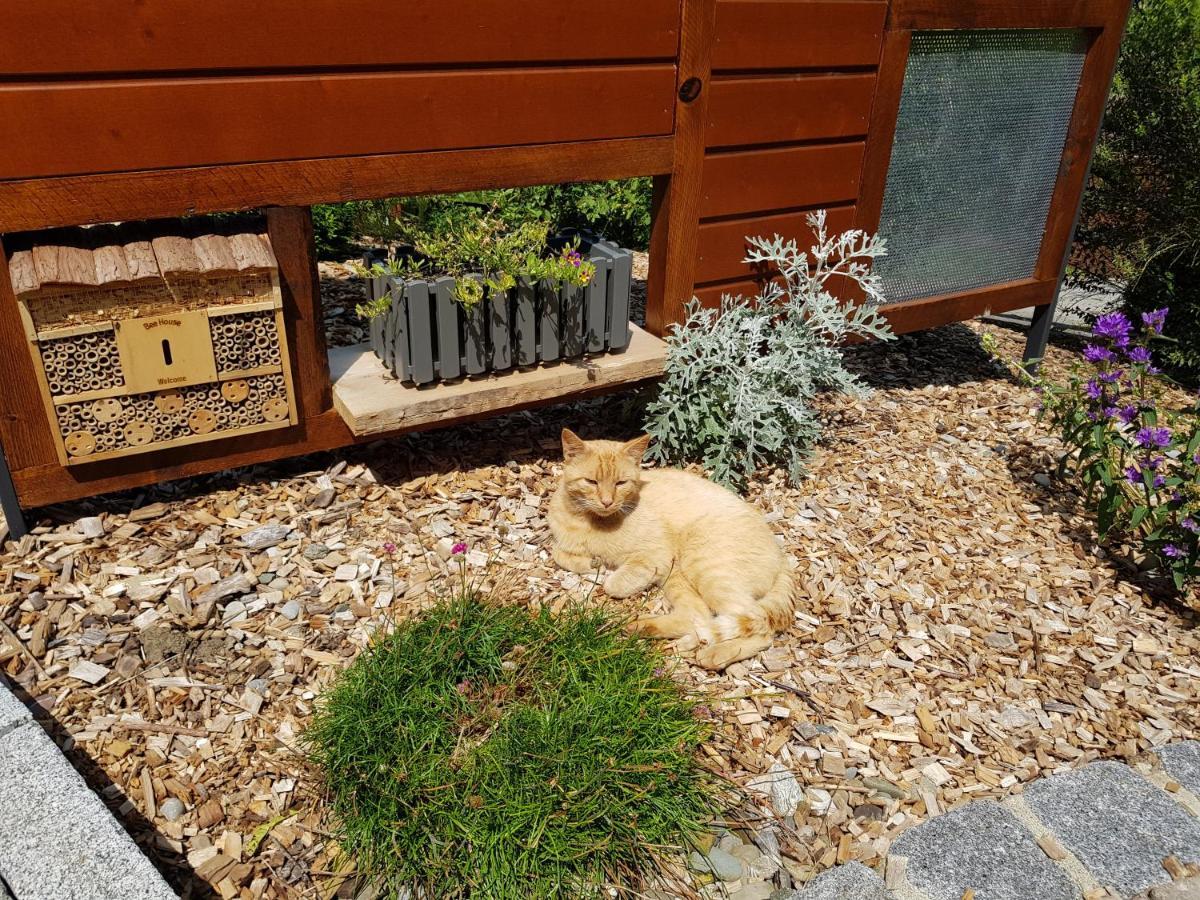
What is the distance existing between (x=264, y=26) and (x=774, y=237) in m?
2.99

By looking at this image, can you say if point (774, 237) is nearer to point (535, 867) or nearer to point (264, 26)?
point (264, 26)

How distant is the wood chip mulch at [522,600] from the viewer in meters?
3.04

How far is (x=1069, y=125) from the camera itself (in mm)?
6141

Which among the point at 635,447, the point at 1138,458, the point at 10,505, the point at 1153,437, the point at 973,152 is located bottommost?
the point at 10,505

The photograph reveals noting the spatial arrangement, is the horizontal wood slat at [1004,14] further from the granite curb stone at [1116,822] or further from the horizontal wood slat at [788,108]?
the granite curb stone at [1116,822]

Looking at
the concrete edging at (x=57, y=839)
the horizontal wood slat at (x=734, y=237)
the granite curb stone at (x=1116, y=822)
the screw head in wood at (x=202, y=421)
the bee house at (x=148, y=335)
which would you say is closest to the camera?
the concrete edging at (x=57, y=839)

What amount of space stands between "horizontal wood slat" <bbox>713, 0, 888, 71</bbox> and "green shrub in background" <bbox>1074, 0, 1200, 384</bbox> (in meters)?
3.36

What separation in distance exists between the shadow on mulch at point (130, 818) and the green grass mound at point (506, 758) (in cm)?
46

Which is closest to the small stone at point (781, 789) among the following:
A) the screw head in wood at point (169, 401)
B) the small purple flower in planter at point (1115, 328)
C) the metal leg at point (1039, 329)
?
the small purple flower in planter at point (1115, 328)

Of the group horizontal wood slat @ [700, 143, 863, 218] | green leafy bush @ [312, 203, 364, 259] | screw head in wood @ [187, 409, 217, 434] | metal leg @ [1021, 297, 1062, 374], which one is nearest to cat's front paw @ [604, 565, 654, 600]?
screw head in wood @ [187, 409, 217, 434]

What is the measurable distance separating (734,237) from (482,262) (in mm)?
1565

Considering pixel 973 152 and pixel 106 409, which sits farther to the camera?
pixel 973 152

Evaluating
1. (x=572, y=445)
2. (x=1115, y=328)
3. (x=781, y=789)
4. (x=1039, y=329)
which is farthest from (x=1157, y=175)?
(x=781, y=789)

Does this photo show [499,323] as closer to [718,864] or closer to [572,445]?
[572,445]
